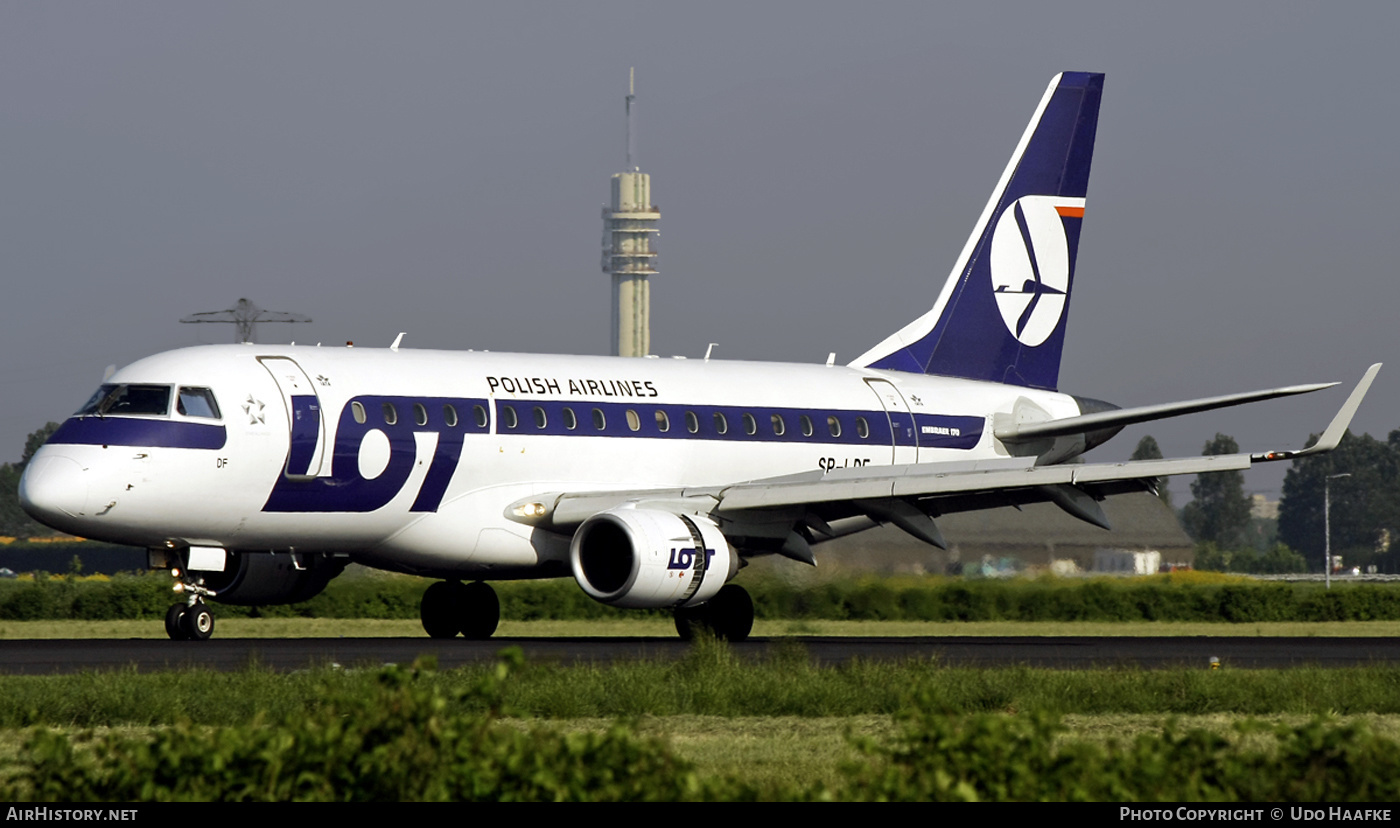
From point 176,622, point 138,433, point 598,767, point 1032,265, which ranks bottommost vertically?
point 176,622

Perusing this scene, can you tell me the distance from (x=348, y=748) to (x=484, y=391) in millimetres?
17800

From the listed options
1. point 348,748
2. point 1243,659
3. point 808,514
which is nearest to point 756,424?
point 808,514

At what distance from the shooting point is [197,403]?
77.1ft

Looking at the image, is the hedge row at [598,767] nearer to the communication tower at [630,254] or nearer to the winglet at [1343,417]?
the winglet at [1343,417]

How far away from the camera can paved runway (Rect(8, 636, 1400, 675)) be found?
20.5 meters

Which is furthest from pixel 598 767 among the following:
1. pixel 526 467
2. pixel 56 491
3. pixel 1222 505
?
pixel 1222 505

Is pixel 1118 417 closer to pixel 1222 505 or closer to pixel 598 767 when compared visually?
pixel 598 767

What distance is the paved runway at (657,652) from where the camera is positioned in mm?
20453

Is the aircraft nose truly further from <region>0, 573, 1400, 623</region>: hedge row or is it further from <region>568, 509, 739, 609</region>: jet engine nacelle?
<region>0, 573, 1400, 623</region>: hedge row

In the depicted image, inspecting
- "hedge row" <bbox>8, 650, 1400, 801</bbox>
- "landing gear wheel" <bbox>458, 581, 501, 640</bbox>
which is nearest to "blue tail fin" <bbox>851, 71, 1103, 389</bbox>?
"landing gear wheel" <bbox>458, 581, 501, 640</bbox>

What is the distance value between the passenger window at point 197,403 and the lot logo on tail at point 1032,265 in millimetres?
14606

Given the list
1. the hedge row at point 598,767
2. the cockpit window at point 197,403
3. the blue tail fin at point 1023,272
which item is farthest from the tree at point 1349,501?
the hedge row at point 598,767

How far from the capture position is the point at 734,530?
2597cm

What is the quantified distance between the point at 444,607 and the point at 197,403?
5.74 meters
